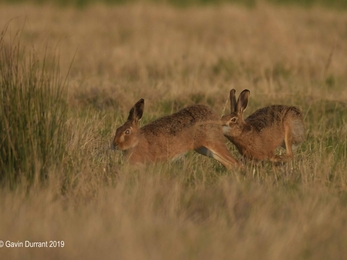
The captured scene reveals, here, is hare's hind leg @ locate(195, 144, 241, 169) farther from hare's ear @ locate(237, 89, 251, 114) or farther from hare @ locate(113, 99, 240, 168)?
hare's ear @ locate(237, 89, 251, 114)

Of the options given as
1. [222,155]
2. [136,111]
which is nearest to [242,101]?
[222,155]

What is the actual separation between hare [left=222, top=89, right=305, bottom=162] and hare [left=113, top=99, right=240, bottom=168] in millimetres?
256

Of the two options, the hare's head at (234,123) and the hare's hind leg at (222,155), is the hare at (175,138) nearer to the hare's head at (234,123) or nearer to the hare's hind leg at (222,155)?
the hare's hind leg at (222,155)

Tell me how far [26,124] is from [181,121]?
5.42 ft

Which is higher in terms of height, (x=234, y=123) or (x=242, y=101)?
(x=242, y=101)

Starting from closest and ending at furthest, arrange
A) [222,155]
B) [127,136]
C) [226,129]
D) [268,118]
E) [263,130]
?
[127,136] < [222,155] < [226,129] < [263,130] < [268,118]

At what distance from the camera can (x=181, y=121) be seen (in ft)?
23.4

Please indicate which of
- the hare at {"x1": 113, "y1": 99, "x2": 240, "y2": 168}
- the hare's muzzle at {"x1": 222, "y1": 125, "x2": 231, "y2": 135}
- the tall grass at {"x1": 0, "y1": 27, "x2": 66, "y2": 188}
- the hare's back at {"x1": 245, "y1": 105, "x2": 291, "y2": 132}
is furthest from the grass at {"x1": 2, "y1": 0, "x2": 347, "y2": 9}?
the tall grass at {"x1": 0, "y1": 27, "x2": 66, "y2": 188}

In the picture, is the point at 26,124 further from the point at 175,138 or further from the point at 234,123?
the point at 234,123

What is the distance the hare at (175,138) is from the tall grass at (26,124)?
0.86 metres

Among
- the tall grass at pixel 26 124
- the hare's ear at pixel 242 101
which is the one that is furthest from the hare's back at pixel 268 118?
Result: the tall grass at pixel 26 124

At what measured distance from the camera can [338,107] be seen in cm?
974

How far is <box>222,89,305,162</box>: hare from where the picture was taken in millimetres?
7371

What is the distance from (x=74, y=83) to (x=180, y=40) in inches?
189
